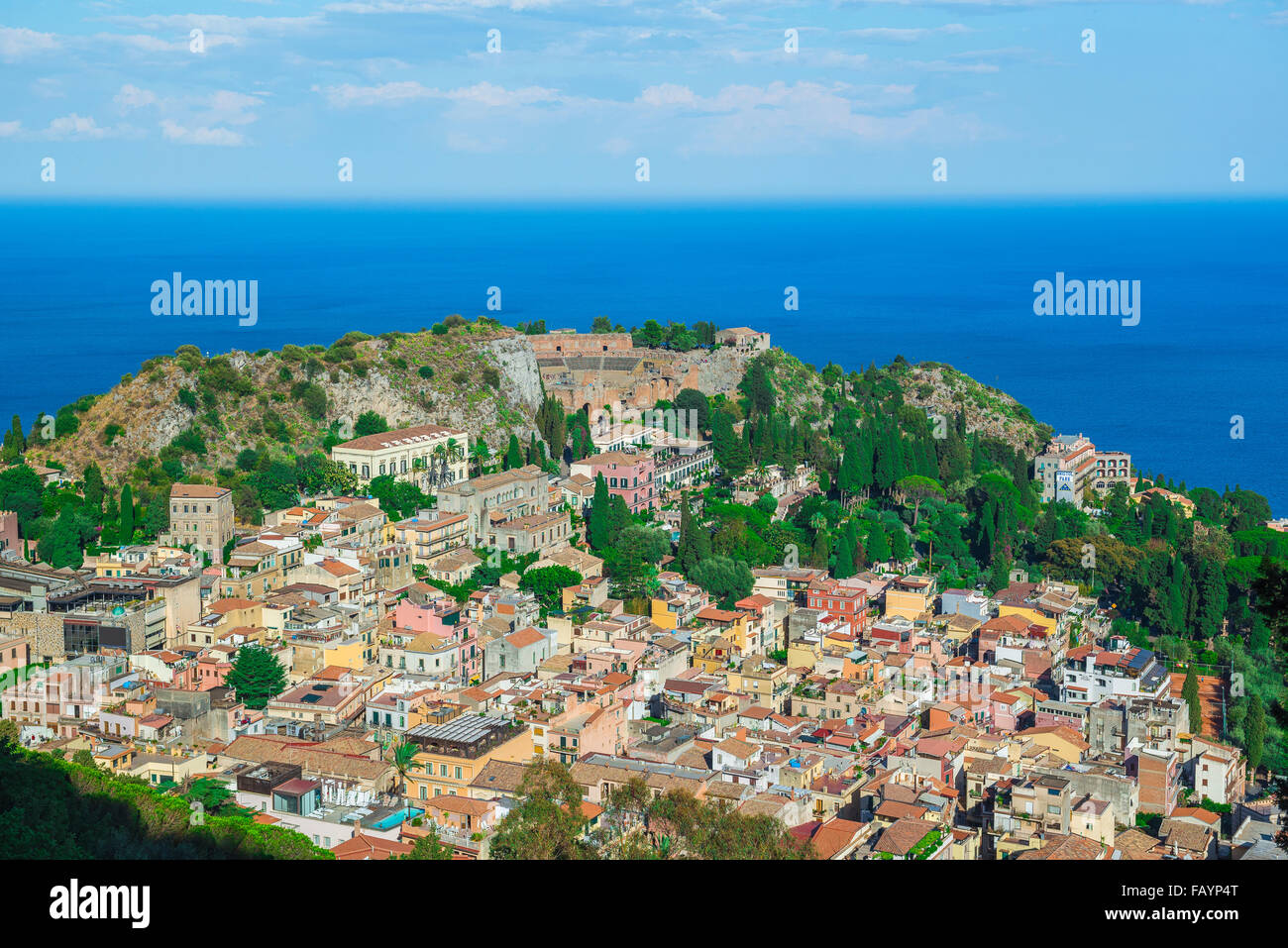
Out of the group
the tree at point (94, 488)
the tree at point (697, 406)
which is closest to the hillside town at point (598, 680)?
the tree at point (94, 488)

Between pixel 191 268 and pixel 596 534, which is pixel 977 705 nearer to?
pixel 596 534

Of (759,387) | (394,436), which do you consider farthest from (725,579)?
(759,387)

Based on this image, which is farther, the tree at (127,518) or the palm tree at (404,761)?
the tree at (127,518)

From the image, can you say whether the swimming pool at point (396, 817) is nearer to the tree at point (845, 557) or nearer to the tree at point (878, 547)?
the tree at point (845, 557)

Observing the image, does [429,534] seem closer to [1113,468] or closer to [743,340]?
[743,340]

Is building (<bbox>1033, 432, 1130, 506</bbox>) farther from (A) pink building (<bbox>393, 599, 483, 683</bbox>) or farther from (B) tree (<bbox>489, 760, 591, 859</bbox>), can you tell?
(B) tree (<bbox>489, 760, 591, 859</bbox>)

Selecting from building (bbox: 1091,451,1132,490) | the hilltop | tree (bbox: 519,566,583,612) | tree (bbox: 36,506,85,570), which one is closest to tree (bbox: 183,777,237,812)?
tree (bbox: 519,566,583,612)
